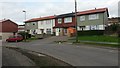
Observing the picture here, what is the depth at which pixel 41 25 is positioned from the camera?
7675 cm

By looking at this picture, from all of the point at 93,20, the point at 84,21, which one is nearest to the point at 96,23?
the point at 93,20

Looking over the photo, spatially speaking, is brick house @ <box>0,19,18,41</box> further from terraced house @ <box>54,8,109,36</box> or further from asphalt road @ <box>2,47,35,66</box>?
asphalt road @ <box>2,47,35,66</box>

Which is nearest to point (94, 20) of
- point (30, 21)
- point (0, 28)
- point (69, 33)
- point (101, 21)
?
point (101, 21)

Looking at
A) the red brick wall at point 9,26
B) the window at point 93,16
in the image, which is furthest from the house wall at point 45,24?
the red brick wall at point 9,26

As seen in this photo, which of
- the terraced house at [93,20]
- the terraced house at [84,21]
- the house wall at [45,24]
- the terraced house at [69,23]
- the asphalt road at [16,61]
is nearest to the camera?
the asphalt road at [16,61]

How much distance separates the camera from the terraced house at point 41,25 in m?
72.9

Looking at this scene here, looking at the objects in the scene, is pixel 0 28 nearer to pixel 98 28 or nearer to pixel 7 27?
pixel 7 27

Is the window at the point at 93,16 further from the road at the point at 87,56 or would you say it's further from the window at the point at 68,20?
the road at the point at 87,56

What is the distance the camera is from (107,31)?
53.2 meters

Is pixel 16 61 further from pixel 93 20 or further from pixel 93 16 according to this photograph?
pixel 93 16

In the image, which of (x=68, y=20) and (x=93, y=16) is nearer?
(x=93, y=16)

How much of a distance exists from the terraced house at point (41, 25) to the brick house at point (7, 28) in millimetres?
10308

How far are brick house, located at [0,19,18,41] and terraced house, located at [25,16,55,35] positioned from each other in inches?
406

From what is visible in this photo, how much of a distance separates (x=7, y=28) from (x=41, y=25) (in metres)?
18.9
